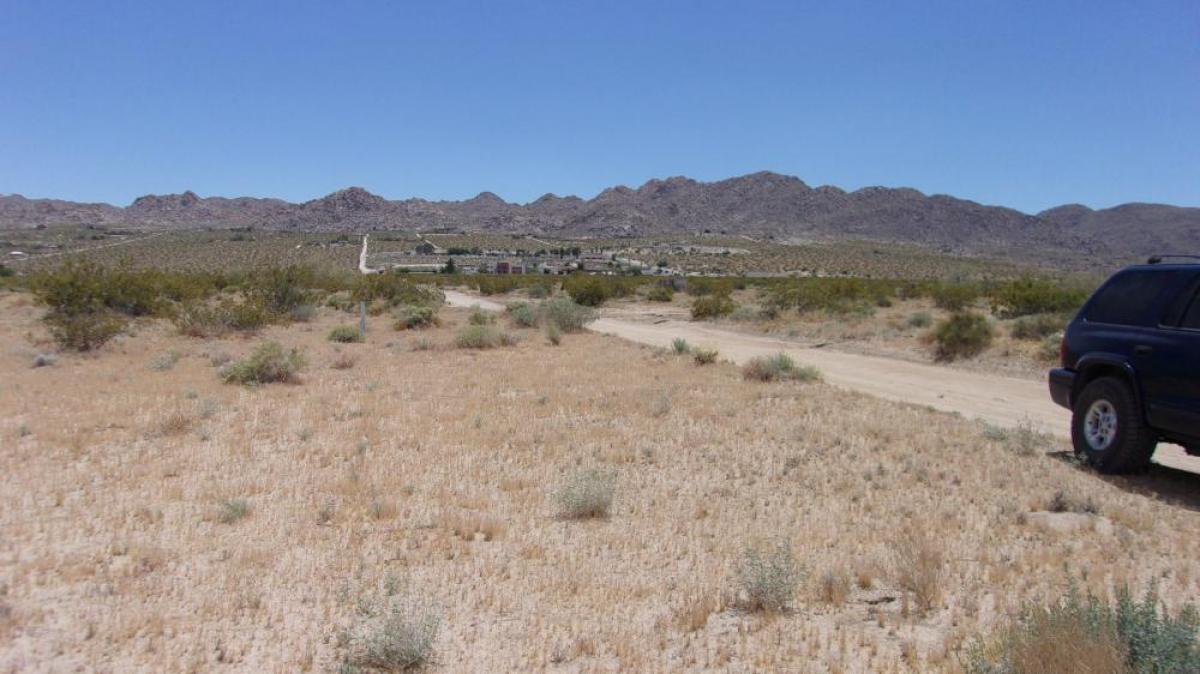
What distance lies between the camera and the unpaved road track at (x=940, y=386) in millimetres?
13242

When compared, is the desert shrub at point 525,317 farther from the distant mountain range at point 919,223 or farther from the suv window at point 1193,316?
the distant mountain range at point 919,223

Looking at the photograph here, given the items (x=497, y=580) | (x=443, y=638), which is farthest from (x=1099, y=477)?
(x=443, y=638)

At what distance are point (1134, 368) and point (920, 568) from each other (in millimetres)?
4588

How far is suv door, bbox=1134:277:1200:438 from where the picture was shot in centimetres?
801

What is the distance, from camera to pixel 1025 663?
164 inches

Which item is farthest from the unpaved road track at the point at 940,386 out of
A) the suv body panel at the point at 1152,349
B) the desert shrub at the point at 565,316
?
the desert shrub at the point at 565,316

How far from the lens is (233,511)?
7531 mm

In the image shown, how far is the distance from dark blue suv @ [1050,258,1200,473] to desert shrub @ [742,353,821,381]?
6.67 m

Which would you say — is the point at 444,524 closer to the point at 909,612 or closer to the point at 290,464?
the point at 290,464

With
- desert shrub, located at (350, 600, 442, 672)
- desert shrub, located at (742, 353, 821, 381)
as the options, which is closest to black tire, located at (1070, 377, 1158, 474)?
desert shrub, located at (742, 353, 821, 381)

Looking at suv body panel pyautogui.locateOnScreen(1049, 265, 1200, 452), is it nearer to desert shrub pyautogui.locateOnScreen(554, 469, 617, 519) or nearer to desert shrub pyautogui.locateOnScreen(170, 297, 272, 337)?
desert shrub pyautogui.locateOnScreen(554, 469, 617, 519)

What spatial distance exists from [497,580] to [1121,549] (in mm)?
5111

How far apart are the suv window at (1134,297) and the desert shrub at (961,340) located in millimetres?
12869

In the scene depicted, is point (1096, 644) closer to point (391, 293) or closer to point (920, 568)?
point (920, 568)
